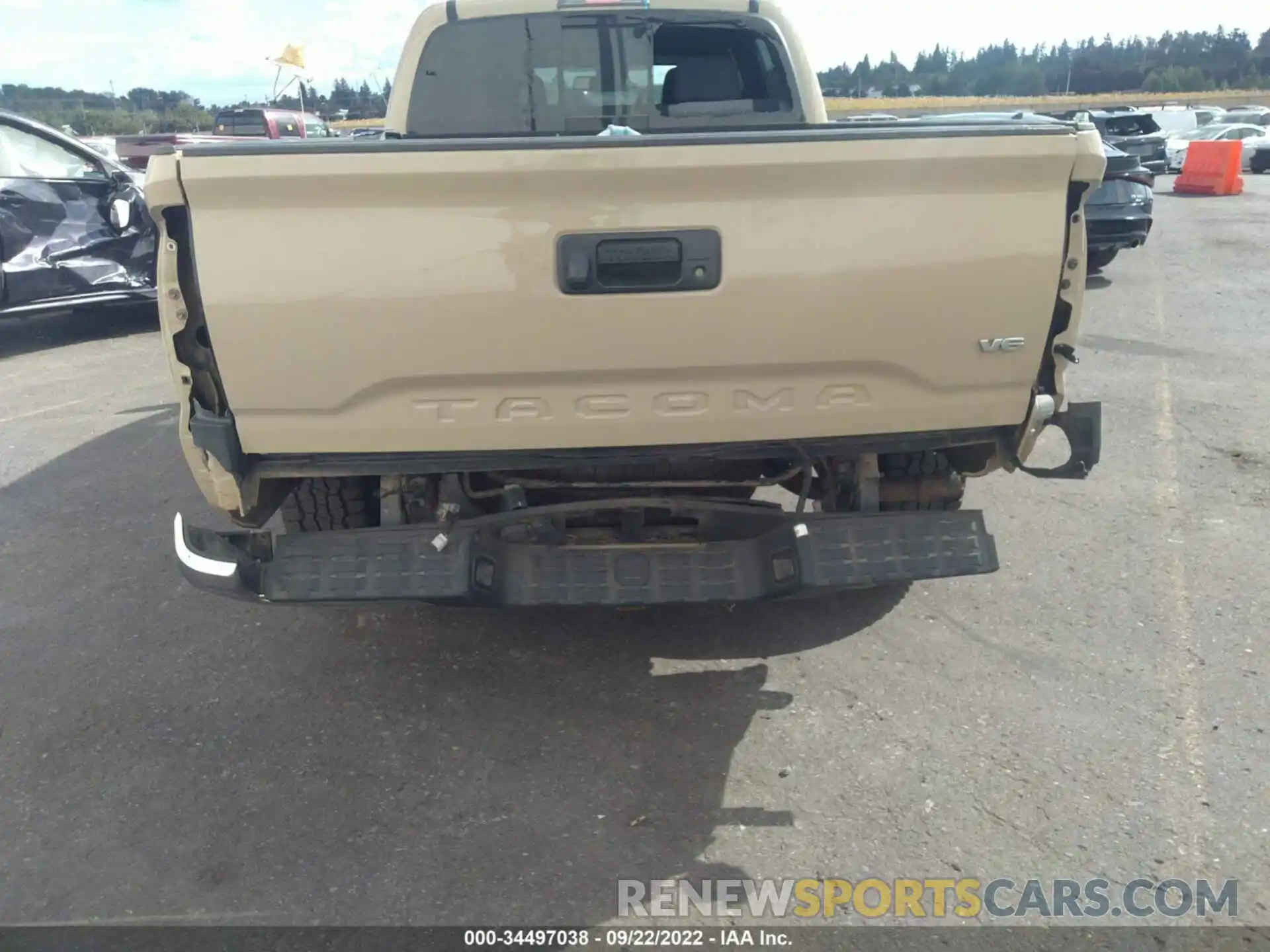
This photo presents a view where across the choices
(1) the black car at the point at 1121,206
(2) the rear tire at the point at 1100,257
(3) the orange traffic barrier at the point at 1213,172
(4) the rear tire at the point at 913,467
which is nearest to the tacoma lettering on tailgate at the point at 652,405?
(4) the rear tire at the point at 913,467

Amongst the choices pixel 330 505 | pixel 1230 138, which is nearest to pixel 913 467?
pixel 330 505

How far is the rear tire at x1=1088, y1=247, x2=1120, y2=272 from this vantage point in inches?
452

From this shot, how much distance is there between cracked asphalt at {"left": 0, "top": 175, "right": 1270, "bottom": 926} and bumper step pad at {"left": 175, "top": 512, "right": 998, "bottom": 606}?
0.54 metres

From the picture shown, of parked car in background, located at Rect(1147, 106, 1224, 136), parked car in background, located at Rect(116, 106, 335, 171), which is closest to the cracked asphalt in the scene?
parked car in background, located at Rect(116, 106, 335, 171)

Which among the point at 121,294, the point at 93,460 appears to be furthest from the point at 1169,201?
the point at 93,460

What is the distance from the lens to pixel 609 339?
277cm

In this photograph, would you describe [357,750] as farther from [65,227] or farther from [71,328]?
[71,328]

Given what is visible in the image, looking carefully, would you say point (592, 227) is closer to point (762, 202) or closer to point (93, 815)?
point (762, 202)

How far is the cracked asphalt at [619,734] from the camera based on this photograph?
8.87 ft

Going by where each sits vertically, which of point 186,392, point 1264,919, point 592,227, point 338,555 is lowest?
point 1264,919

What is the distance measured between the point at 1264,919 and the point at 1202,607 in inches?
68.0

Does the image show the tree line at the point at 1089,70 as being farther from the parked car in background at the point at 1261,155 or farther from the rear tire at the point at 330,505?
the rear tire at the point at 330,505

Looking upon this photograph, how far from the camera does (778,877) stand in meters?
2.67

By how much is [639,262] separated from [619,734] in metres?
1.51
